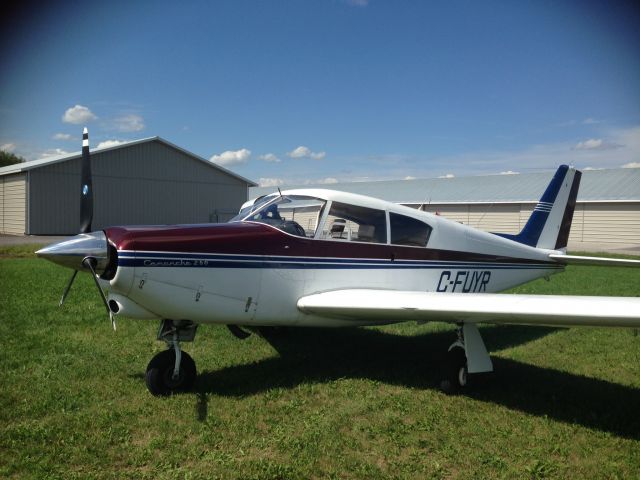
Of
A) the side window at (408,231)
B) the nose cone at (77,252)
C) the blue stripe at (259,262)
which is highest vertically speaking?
the side window at (408,231)

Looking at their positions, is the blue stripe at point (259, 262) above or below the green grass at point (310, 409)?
above

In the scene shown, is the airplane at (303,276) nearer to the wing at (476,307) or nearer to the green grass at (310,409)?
the wing at (476,307)

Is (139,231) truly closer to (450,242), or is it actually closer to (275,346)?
(275,346)

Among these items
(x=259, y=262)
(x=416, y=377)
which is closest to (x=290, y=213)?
(x=259, y=262)

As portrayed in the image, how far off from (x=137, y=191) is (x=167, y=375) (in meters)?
26.6

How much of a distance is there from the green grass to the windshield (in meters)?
1.80

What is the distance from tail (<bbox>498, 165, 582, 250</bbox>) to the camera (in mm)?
9242

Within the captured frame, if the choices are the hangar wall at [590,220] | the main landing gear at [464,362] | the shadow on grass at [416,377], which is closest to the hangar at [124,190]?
the hangar wall at [590,220]

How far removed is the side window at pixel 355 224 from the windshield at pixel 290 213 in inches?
6.9

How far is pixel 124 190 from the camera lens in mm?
29266

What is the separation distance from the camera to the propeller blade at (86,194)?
5.74 m

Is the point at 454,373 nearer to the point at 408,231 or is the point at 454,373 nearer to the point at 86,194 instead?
the point at 408,231

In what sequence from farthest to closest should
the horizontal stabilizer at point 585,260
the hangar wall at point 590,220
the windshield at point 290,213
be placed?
the hangar wall at point 590,220 → the horizontal stabilizer at point 585,260 → the windshield at point 290,213

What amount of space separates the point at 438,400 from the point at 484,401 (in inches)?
20.0
